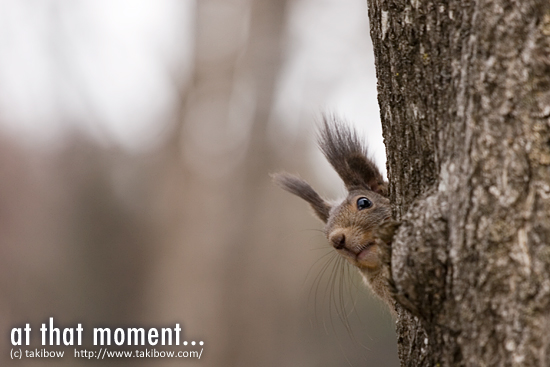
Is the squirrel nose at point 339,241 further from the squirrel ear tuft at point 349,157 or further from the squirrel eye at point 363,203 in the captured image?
the squirrel ear tuft at point 349,157

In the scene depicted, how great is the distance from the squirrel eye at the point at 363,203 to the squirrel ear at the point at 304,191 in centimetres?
27

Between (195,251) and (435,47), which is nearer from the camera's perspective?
(435,47)

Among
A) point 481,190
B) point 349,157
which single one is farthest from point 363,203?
point 481,190

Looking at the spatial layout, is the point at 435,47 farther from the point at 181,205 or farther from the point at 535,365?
the point at 181,205

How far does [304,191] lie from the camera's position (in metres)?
2.77

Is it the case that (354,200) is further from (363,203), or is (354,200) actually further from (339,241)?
(339,241)

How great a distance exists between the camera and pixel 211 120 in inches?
275

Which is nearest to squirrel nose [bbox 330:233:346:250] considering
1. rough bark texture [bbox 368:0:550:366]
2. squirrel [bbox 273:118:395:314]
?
squirrel [bbox 273:118:395:314]

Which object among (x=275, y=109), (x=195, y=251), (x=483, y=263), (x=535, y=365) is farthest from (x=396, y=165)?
(x=195, y=251)

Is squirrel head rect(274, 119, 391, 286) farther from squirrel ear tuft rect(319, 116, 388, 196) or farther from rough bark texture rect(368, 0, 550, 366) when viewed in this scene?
rough bark texture rect(368, 0, 550, 366)

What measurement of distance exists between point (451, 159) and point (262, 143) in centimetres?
589

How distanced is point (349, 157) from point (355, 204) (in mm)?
185

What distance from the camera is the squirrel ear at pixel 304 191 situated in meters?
2.73

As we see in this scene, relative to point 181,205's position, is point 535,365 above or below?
below
